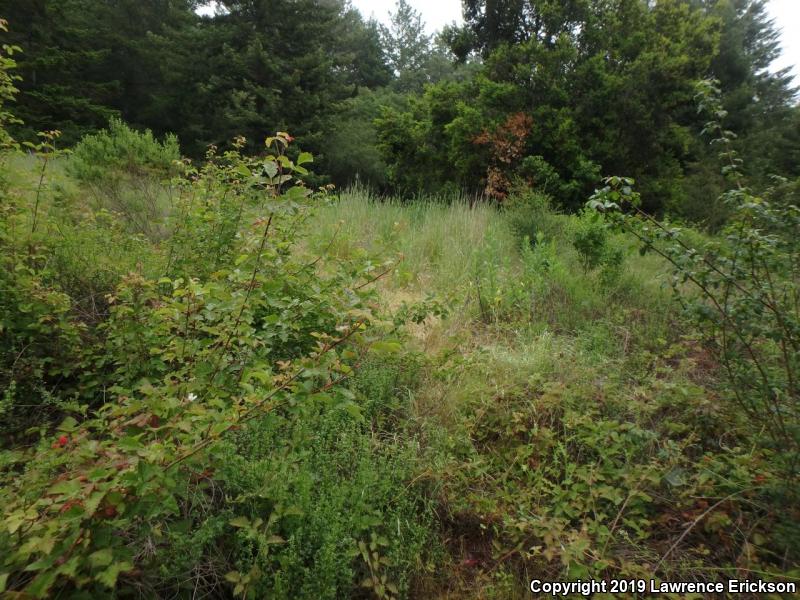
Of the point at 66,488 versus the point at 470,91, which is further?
the point at 470,91

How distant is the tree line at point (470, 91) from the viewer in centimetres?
990

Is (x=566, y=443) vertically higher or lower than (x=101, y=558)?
lower

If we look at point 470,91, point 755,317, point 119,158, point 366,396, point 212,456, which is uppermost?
point 470,91

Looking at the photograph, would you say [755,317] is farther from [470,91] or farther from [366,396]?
[470,91]

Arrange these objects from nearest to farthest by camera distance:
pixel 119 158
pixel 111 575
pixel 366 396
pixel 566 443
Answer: pixel 111 575 < pixel 566 443 < pixel 366 396 < pixel 119 158

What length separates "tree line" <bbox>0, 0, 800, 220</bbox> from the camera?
9.90 metres

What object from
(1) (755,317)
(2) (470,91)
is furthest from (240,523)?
(2) (470,91)

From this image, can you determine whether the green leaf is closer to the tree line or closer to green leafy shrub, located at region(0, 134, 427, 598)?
green leafy shrub, located at region(0, 134, 427, 598)

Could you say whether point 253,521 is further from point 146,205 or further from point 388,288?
point 146,205

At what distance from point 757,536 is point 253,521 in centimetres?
195

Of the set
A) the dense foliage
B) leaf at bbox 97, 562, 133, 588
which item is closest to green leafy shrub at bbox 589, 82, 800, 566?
the dense foliage

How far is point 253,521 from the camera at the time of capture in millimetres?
1579

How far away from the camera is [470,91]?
1125 cm

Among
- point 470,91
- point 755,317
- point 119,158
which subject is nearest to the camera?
point 755,317
